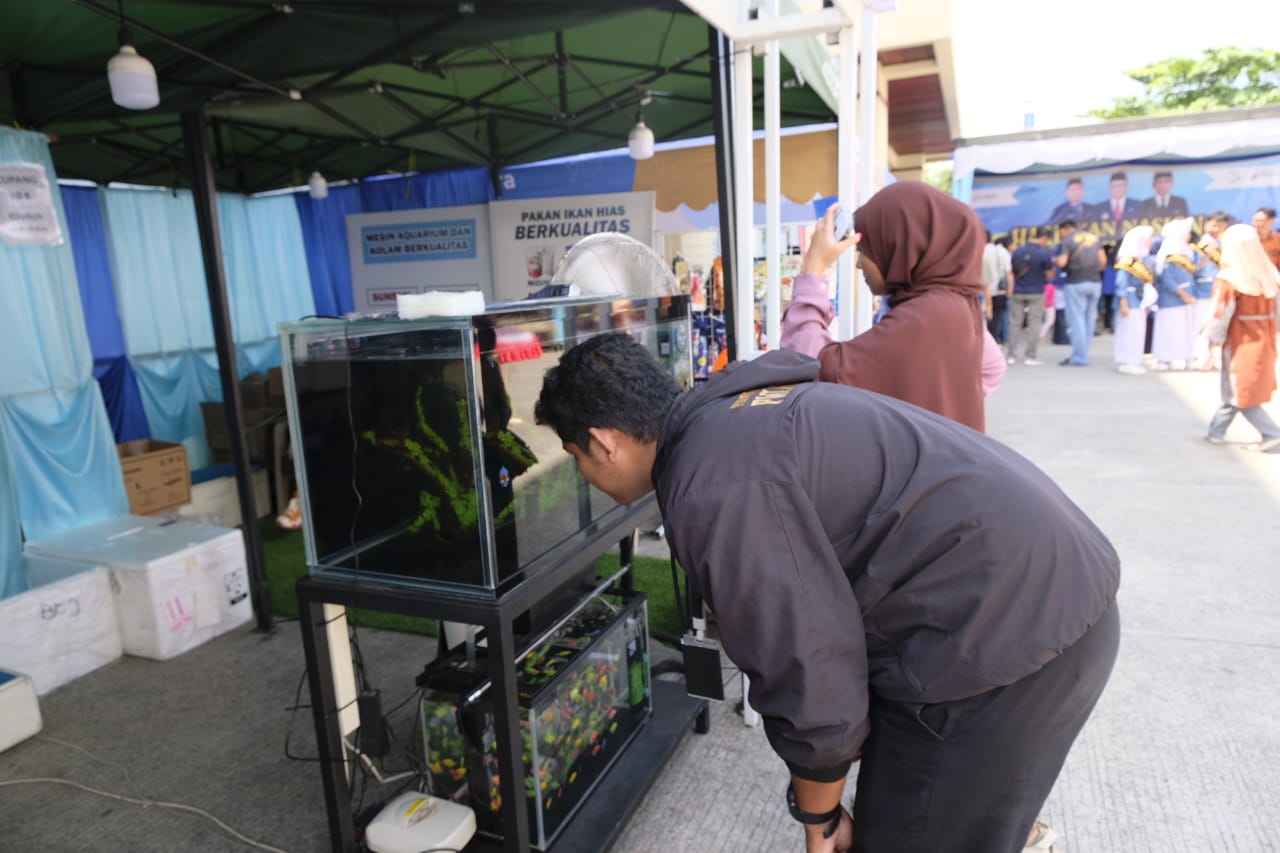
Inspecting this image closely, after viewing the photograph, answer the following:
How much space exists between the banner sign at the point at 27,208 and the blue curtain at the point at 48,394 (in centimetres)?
5

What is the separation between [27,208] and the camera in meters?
4.00

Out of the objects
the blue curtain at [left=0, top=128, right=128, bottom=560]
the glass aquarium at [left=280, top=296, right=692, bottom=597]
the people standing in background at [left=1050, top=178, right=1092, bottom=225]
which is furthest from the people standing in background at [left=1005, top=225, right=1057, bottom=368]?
the blue curtain at [left=0, top=128, right=128, bottom=560]

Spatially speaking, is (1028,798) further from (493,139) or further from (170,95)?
(493,139)

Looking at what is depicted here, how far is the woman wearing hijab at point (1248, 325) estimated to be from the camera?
5.98m

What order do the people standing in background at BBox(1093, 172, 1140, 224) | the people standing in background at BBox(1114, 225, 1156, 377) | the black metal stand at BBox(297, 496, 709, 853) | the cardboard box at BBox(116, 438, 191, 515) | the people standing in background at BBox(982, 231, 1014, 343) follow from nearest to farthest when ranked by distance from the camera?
1. the black metal stand at BBox(297, 496, 709, 853)
2. the cardboard box at BBox(116, 438, 191, 515)
3. the people standing in background at BBox(1114, 225, 1156, 377)
4. the people standing in background at BBox(982, 231, 1014, 343)
5. the people standing in background at BBox(1093, 172, 1140, 224)

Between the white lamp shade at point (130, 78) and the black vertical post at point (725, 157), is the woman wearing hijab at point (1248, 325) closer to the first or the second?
the black vertical post at point (725, 157)

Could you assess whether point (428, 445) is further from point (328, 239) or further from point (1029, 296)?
point (1029, 296)

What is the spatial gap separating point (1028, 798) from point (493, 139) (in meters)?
7.07

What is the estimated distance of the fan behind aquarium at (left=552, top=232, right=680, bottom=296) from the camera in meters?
2.71

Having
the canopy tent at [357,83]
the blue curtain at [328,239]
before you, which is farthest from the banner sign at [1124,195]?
the blue curtain at [328,239]

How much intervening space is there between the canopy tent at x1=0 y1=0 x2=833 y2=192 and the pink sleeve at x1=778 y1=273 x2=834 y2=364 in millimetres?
2099

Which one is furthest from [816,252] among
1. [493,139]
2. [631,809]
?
[493,139]

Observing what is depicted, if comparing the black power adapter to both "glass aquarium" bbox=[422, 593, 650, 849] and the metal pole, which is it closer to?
"glass aquarium" bbox=[422, 593, 650, 849]

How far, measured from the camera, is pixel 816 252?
2234 mm
